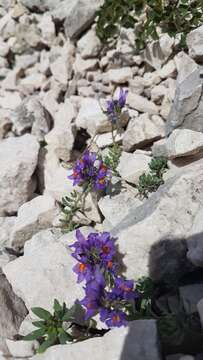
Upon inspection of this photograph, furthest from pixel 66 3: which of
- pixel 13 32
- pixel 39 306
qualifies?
pixel 39 306

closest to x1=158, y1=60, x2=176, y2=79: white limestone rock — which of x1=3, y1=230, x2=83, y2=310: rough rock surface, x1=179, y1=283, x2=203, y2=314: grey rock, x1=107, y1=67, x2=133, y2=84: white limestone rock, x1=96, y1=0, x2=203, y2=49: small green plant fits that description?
x1=96, y1=0, x2=203, y2=49: small green plant

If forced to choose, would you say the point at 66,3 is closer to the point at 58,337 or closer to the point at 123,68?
the point at 123,68

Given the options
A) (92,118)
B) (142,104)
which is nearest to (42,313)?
(92,118)

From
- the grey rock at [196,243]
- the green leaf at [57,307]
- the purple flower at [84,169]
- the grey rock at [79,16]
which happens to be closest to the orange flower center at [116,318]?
the green leaf at [57,307]

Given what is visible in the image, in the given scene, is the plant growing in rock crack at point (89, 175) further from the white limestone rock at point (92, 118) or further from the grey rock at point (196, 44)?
the grey rock at point (196, 44)

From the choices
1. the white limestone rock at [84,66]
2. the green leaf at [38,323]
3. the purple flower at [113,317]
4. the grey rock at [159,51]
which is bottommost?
the green leaf at [38,323]

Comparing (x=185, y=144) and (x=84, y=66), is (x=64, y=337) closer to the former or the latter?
(x=185, y=144)
